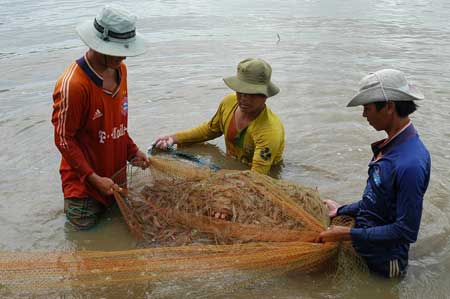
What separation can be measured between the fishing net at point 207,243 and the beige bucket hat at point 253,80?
831mm

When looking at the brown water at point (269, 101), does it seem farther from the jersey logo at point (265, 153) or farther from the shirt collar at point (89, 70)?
the shirt collar at point (89, 70)

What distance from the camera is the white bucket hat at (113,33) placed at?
358cm

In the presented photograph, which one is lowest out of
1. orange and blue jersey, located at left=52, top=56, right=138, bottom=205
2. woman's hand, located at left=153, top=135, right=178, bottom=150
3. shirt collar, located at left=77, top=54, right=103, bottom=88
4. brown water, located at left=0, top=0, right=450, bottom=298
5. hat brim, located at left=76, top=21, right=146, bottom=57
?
brown water, located at left=0, top=0, right=450, bottom=298

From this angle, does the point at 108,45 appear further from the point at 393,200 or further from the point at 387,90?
the point at 393,200

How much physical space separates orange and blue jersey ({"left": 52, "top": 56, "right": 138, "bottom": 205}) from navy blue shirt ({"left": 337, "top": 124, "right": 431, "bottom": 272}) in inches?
84.4

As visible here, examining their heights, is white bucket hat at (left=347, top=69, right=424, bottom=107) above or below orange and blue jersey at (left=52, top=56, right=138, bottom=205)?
above

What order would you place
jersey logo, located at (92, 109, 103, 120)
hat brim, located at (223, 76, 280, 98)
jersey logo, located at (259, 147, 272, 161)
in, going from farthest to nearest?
jersey logo, located at (259, 147, 272, 161) → hat brim, located at (223, 76, 280, 98) → jersey logo, located at (92, 109, 103, 120)

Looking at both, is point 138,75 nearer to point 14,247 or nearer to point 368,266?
point 14,247

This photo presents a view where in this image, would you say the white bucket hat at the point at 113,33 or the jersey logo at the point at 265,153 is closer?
the white bucket hat at the point at 113,33

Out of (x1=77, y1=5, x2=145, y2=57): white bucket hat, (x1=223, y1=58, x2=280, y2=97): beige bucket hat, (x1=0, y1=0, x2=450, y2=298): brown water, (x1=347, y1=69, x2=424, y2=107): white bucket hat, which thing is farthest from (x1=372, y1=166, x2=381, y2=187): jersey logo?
(x1=77, y1=5, x2=145, y2=57): white bucket hat

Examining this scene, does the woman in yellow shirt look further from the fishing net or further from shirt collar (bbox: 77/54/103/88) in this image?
shirt collar (bbox: 77/54/103/88)

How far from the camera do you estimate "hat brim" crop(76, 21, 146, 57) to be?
3.53 metres

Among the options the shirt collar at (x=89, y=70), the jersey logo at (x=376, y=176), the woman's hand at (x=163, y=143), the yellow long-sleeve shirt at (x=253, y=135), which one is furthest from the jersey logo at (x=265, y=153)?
the shirt collar at (x=89, y=70)

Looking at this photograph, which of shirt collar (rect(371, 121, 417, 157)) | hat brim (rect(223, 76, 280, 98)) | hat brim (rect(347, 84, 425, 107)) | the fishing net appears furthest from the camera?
hat brim (rect(223, 76, 280, 98))
